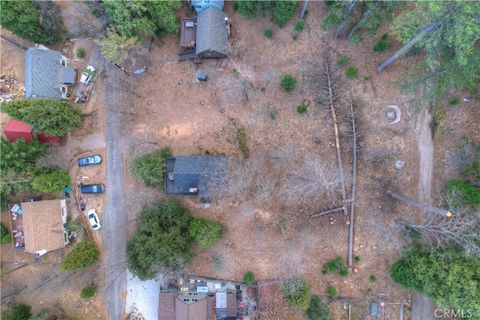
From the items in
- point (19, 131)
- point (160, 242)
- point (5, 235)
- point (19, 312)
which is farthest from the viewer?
point (5, 235)

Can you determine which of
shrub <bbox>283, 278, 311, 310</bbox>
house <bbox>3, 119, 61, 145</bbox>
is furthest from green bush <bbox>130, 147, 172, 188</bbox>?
shrub <bbox>283, 278, 311, 310</bbox>

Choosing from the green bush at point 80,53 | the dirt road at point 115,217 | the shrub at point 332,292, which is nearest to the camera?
the shrub at point 332,292

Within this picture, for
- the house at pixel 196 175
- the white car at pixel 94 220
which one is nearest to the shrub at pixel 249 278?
the house at pixel 196 175

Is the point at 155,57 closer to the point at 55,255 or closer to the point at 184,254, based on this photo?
the point at 184,254

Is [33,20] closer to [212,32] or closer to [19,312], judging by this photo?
[212,32]

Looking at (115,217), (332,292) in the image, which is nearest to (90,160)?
(115,217)

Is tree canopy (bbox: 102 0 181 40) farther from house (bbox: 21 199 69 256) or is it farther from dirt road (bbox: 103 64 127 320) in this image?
house (bbox: 21 199 69 256)

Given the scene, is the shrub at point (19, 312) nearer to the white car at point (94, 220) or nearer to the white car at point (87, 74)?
the white car at point (94, 220)
